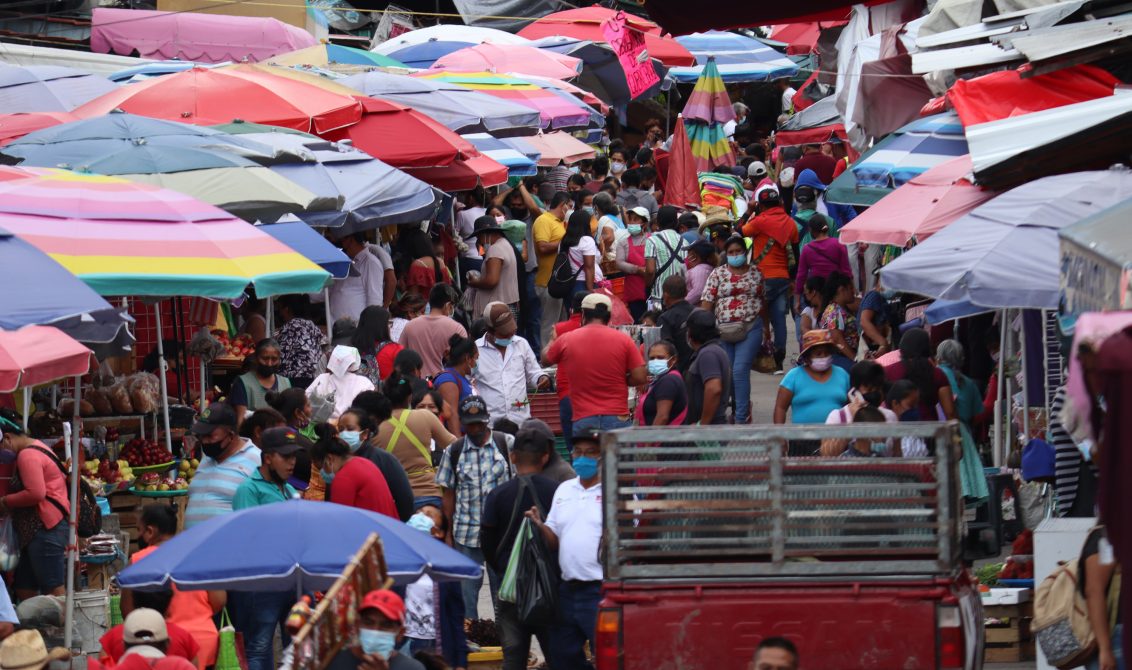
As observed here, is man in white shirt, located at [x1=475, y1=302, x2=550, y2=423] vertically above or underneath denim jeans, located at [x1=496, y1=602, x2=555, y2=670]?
above

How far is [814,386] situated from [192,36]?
20.1m

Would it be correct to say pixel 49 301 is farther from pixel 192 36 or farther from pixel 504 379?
pixel 192 36

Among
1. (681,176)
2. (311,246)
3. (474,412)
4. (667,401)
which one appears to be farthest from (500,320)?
(681,176)

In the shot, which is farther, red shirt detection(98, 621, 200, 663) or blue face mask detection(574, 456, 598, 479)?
blue face mask detection(574, 456, 598, 479)

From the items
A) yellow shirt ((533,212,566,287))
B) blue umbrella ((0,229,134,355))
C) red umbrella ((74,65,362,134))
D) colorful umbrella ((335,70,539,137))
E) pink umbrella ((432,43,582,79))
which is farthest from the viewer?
pink umbrella ((432,43,582,79))

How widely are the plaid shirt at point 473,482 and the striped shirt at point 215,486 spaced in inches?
47.6

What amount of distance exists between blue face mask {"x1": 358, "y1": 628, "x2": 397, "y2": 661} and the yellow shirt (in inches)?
478

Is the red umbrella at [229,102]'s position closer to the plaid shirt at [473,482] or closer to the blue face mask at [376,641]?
the plaid shirt at [473,482]

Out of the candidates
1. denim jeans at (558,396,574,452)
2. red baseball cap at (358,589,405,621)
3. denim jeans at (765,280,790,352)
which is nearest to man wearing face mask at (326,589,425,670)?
red baseball cap at (358,589,405,621)

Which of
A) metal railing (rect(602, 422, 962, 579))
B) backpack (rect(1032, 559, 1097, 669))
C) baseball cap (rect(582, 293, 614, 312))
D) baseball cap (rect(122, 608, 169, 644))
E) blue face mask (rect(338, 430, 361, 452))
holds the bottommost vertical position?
baseball cap (rect(122, 608, 169, 644))

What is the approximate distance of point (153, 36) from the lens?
29.5 metres

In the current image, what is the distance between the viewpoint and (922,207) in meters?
12.4

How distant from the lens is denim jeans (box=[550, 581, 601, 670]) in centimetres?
909

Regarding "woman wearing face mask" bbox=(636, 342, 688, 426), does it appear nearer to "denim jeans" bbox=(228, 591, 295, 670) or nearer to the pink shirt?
"denim jeans" bbox=(228, 591, 295, 670)
